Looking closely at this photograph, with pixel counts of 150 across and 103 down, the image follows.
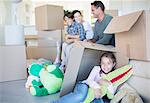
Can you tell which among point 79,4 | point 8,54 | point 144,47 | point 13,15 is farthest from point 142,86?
point 79,4

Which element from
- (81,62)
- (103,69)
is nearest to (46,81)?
(81,62)

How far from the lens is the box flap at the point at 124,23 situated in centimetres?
162

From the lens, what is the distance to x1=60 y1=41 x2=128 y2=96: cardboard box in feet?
5.81

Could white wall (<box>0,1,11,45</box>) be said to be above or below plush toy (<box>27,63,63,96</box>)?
above

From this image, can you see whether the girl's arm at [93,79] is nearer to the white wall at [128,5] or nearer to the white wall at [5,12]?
the white wall at [5,12]

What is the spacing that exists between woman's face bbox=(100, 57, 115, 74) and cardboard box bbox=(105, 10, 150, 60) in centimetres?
12

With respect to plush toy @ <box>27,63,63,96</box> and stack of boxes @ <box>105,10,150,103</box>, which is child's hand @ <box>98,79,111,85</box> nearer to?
stack of boxes @ <box>105,10,150,103</box>

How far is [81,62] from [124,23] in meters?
0.46

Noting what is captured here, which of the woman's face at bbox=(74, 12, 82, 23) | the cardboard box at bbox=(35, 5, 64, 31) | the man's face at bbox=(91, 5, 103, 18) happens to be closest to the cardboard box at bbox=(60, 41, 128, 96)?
the man's face at bbox=(91, 5, 103, 18)

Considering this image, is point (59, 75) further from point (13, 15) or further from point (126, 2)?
point (126, 2)

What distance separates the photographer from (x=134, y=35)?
5.48 feet

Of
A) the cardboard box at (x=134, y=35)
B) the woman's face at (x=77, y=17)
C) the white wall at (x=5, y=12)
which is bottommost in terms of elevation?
the cardboard box at (x=134, y=35)

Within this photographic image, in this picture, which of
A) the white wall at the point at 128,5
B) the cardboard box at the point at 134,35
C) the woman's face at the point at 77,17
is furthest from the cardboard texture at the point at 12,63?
the white wall at the point at 128,5

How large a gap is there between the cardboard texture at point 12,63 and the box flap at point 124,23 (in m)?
1.38
